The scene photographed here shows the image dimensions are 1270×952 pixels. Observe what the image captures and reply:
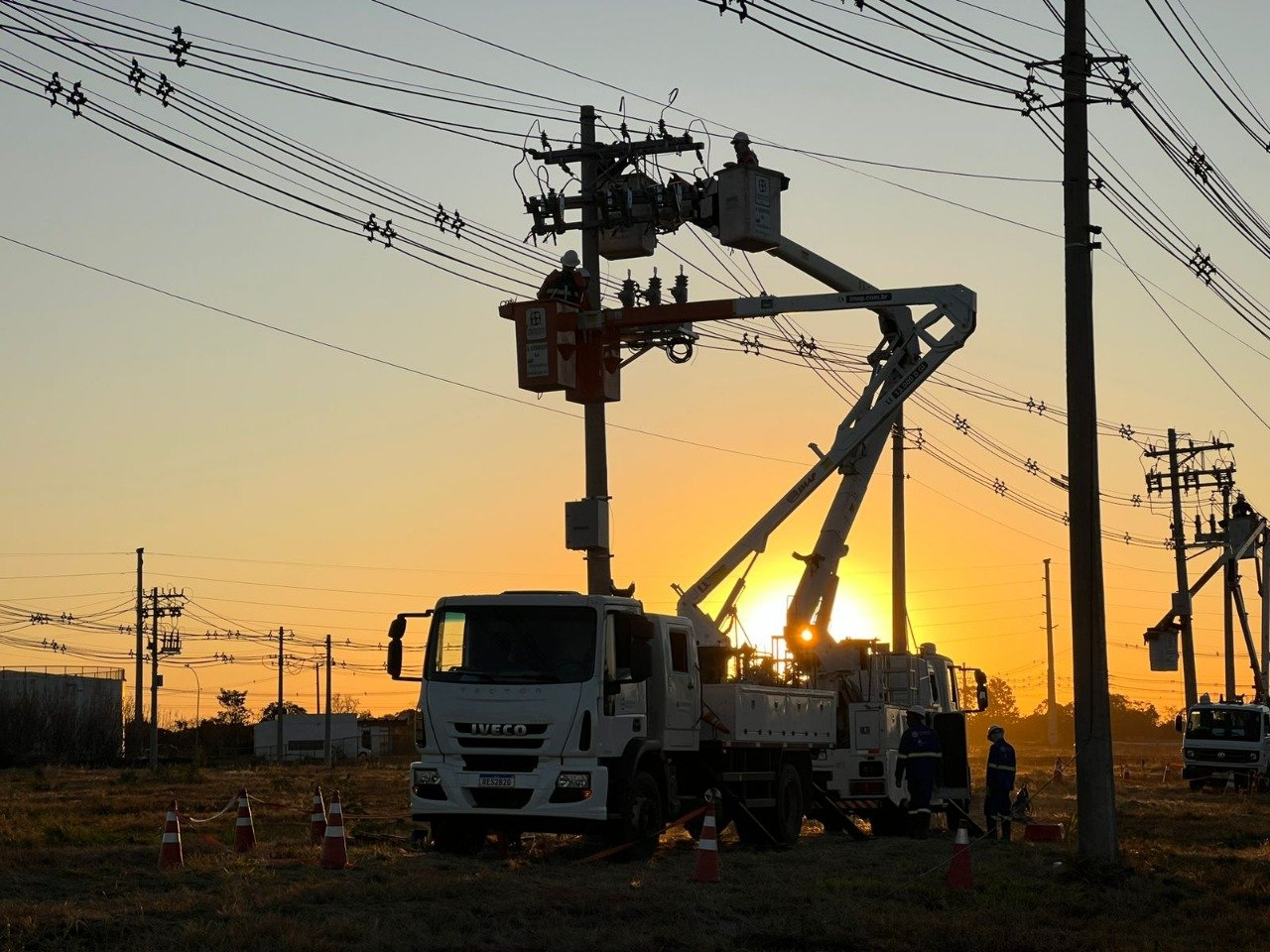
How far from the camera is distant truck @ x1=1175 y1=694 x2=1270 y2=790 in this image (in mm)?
49969

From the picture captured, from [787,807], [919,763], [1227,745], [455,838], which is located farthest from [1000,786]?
[1227,745]

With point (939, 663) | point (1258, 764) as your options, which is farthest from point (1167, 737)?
point (939, 663)

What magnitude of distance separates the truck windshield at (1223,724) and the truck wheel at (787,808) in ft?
94.7

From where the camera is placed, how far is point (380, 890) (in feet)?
57.1

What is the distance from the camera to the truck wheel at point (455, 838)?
2173 cm

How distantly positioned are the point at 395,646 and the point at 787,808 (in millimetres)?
7036

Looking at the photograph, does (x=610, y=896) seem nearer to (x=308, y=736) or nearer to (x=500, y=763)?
(x=500, y=763)

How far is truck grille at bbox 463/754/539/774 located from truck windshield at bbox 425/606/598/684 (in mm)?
862

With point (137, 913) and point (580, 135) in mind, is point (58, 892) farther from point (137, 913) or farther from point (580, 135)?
point (580, 135)

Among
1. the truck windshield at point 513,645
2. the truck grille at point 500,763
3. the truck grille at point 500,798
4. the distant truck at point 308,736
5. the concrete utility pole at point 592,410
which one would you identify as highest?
the concrete utility pole at point 592,410

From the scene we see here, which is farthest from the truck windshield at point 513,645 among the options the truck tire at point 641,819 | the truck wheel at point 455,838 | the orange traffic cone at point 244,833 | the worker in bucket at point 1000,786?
the worker in bucket at point 1000,786

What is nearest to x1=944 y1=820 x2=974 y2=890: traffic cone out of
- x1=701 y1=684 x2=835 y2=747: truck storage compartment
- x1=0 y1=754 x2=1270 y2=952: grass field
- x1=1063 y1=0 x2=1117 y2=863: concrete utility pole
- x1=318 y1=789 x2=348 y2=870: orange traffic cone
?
x1=0 y1=754 x2=1270 y2=952: grass field

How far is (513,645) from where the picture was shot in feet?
69.3

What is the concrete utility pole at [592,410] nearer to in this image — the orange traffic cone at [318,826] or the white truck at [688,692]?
the white truck at [688,692]
